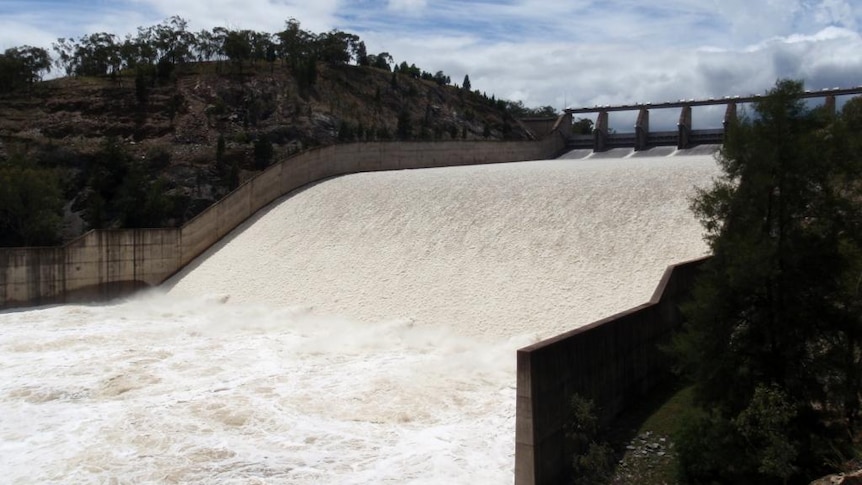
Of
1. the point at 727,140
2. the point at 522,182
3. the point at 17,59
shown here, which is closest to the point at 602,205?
the point at 522,182

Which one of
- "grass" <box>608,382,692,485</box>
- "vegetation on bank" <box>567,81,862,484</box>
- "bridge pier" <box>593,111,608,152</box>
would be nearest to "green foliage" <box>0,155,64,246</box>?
"bridge pier" <box>593,111,608,152</box>

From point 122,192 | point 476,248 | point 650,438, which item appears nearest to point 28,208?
point 122,192

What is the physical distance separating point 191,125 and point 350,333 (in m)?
28.1

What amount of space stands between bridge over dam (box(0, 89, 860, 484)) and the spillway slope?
0.18ft

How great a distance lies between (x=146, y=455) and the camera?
8.46m

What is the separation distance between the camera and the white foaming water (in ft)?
28.0

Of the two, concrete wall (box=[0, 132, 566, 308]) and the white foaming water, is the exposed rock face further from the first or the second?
concrete wall (box=[0, 132, 566, 308])

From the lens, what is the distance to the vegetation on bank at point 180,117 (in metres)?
28.3

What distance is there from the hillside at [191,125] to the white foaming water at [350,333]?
11829mm

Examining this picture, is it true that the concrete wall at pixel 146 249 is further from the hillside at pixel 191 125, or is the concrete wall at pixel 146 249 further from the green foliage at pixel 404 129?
the green foliage at pixel 404 129

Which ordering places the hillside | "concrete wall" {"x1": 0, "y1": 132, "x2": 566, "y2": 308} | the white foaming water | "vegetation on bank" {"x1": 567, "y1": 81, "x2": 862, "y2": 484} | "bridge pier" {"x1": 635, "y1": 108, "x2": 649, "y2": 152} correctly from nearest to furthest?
"vegetation on bank" {"x1": 567, "y1": 81, "x2": 862, "y2": 484} → the white foaming water → "concrete wall" {"x1": 0, "y1": 132, "x2": 566, "y2": 308} → "bridge pier" {"x1": 635, "y1": 108, "x2": 649, "y2": 152} → the hillside

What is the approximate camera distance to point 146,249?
19516mm

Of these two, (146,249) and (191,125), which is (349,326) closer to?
(146,249)

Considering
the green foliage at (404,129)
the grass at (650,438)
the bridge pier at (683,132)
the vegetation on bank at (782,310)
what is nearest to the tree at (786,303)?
the vegetation on bank at (782,310)
